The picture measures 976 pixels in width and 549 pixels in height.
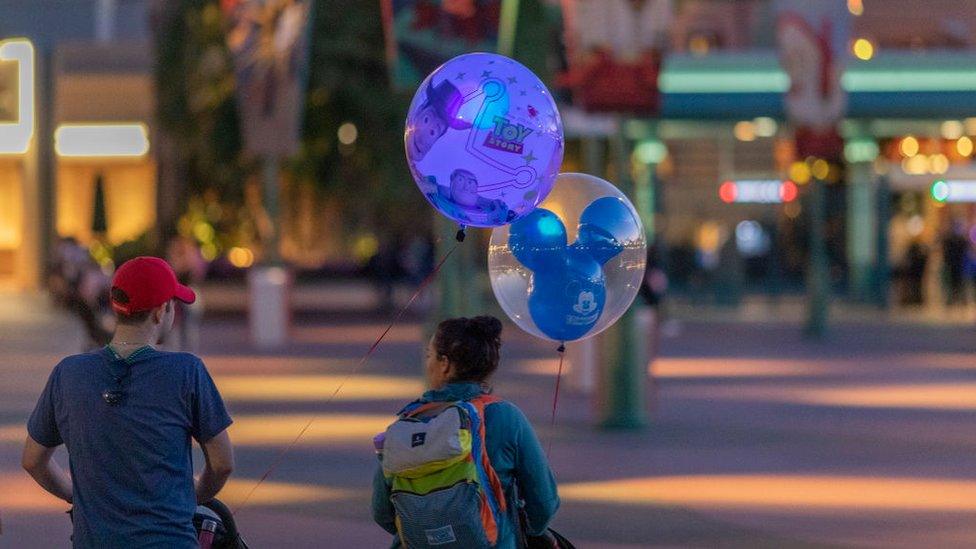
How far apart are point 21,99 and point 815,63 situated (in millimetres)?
25442

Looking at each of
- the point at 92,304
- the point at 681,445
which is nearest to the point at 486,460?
the point at 681,445

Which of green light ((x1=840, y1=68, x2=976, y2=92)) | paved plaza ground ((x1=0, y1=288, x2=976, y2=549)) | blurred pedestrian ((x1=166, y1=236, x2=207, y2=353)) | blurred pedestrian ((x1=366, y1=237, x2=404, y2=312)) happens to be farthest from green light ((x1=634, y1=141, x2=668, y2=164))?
blurred pedestrian ((x1=166, y1=236, x2=207, y2=353))

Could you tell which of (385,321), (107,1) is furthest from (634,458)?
(107,1)

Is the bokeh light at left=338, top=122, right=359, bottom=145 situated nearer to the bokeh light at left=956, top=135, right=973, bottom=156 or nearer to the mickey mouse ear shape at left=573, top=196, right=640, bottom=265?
the bokeh light at left=956, top=135, right=973, bottom=156

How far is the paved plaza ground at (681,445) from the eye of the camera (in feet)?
36.7

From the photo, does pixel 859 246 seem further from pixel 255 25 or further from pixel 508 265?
pixel 508 265

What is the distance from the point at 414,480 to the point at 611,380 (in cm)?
1110

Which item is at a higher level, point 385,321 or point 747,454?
point 747,454

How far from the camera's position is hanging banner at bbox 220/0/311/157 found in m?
25.2

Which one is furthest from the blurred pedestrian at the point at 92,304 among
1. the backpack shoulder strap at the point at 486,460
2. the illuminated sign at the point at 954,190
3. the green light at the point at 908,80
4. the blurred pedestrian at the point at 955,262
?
the illuminated sign at the point at 954,190

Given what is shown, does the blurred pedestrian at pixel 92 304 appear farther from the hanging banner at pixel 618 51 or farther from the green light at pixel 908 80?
the green light at pixel 908 80

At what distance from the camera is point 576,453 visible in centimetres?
1485

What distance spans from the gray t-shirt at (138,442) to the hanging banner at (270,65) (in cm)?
1960

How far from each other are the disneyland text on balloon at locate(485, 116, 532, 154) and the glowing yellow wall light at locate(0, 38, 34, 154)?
139 ft
